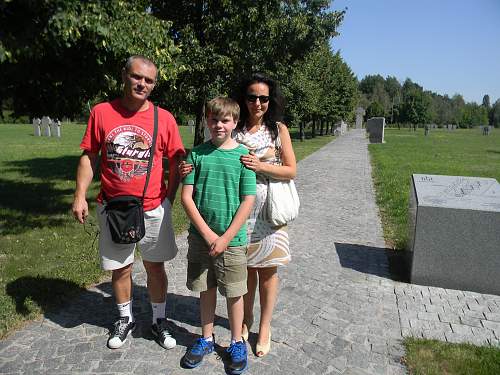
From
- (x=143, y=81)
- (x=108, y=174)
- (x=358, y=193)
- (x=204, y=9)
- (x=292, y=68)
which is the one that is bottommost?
(x=358, y=193)

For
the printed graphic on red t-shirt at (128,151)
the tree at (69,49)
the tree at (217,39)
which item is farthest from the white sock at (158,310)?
the tree at (217,39)

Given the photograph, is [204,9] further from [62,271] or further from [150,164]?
[150,164]

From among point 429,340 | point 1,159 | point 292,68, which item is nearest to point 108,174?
point 429,340

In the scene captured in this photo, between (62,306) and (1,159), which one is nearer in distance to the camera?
(62,306)

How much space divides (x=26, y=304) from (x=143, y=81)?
2.46m

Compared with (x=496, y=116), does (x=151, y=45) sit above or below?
above

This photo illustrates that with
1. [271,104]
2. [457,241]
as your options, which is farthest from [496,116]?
[271,104]

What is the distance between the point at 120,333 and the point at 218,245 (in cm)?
125

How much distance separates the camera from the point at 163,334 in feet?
10.7

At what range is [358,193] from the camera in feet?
34.5

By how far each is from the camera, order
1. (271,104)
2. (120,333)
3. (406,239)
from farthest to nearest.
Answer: (406,239)
(120,333)
(271,104)

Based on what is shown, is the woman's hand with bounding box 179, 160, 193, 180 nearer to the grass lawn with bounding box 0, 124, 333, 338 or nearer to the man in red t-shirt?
the man in red t-shirt

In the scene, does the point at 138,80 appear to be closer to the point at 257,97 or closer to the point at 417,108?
the point at 257,97

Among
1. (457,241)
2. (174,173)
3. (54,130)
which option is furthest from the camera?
(54,130)
